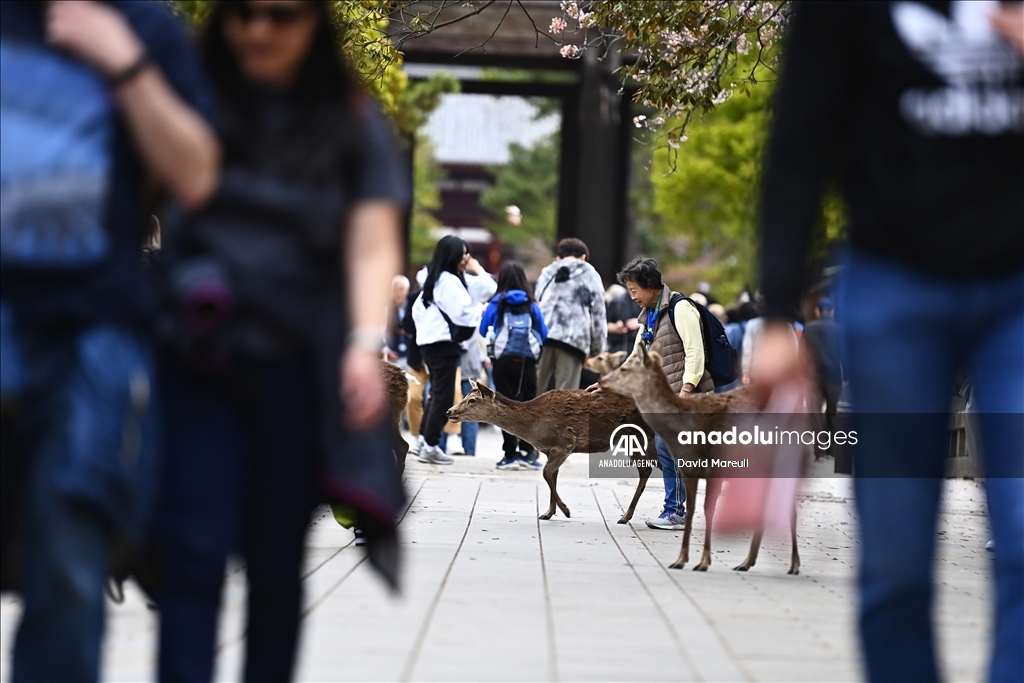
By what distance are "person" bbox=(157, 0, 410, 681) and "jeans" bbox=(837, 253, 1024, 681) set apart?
3.16 ft

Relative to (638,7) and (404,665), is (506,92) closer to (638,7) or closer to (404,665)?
(638,7)

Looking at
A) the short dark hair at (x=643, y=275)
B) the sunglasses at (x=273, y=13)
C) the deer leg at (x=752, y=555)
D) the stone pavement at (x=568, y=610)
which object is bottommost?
the stone pavement at (x=568, y=610)

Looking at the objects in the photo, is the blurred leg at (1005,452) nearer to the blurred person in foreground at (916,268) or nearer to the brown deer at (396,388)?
the blurred person in foreground at (916,268)

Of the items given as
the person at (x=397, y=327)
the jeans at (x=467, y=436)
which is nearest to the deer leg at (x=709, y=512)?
the jeans at (x=467, y=436)

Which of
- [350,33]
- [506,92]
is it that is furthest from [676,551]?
[506,92]

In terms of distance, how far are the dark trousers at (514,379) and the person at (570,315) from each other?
0.86 ft

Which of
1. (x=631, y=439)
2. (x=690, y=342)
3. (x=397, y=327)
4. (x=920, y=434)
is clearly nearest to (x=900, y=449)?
(x=920, y=434)

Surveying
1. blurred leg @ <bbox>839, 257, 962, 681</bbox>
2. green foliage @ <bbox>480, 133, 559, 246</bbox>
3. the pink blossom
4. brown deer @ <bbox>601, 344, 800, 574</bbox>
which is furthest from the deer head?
green foliage @ <bbox>480, 133, 559, 246</bbox>

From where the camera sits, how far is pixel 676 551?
951 cm

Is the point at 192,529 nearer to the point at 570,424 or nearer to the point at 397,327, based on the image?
the point at 570,424

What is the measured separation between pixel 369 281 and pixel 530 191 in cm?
6247

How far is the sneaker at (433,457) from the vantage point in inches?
612

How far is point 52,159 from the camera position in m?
2.97

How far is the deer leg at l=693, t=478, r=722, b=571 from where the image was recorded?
8688mm
